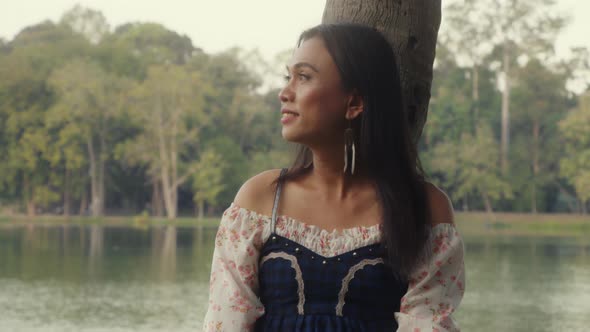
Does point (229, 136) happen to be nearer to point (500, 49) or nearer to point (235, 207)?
point (500, 49)

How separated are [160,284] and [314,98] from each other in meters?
12.3

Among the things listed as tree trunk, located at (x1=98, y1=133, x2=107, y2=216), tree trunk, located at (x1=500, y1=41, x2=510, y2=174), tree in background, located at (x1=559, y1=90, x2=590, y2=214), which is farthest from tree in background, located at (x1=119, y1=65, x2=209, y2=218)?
tree in background, located at (x1=559, y1=90, x2=590, y2=214)

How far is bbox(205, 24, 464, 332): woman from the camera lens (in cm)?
161

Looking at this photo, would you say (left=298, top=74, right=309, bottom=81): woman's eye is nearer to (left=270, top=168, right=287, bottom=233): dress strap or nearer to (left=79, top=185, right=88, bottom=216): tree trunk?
(left=270, top=168, right=287, bottom=233): dress strap

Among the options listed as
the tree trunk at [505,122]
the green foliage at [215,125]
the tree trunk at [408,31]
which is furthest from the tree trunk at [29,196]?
the tree trunk at [408,31]

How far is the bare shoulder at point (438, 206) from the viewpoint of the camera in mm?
1686

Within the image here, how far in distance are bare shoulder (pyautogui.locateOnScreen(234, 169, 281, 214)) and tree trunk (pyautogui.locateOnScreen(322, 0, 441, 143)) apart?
1.80 feet

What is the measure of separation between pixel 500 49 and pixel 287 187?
112 ft

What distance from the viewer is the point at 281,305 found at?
1615 millimetres

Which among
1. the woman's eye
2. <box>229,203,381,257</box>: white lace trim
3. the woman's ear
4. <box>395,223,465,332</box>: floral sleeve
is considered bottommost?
<box>395,223,465,332</box>: floral sleeve

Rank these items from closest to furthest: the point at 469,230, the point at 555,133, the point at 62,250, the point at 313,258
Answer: the point at 313,258, the point at 62,250, the point at 469,230, the point at 555,133

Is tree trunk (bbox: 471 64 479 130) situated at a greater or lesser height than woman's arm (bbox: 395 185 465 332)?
greater

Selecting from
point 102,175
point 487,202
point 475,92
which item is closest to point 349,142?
point 487,202

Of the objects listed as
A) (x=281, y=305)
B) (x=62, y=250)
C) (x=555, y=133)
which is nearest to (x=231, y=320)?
(x=281, y=305)
